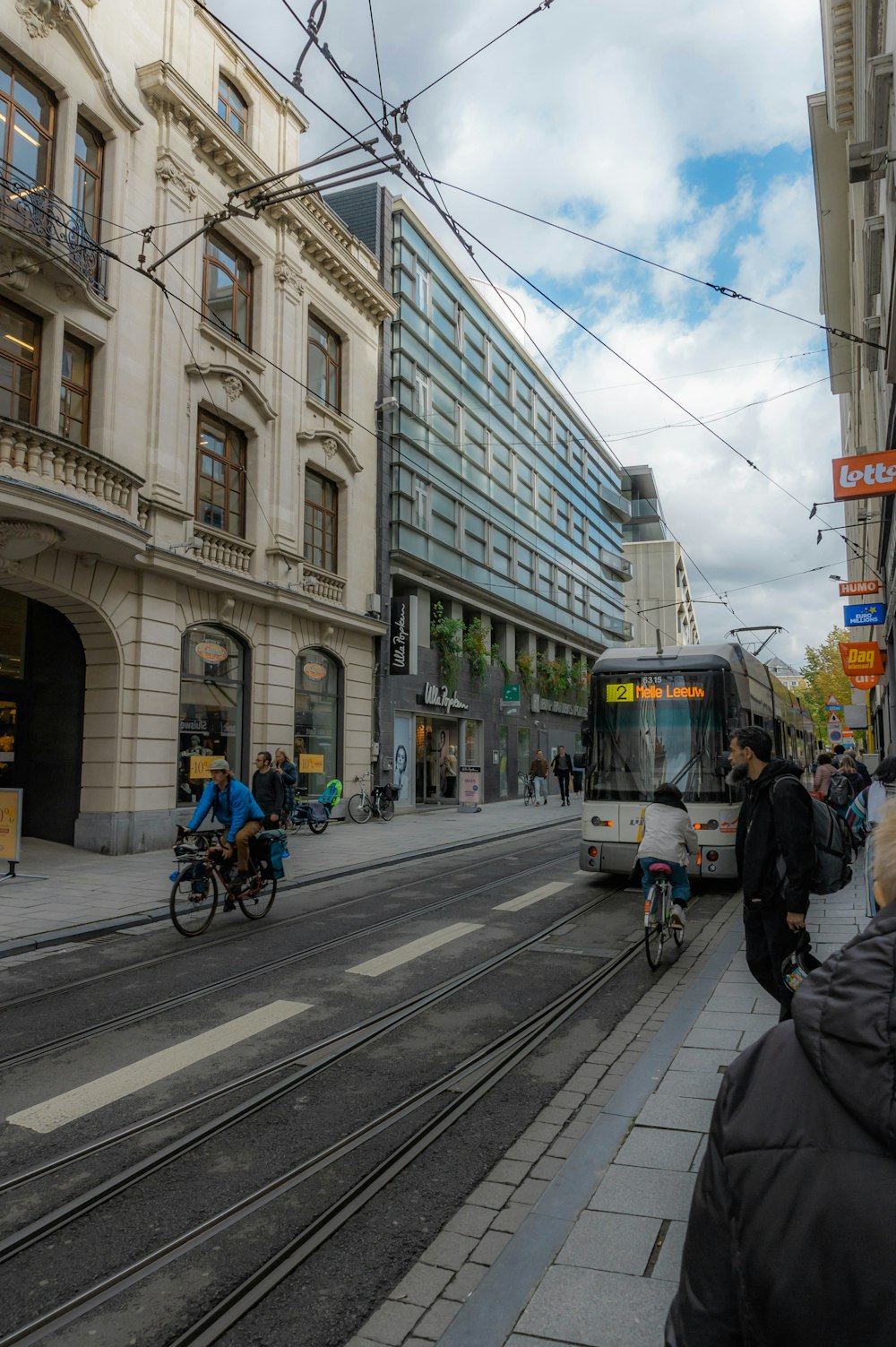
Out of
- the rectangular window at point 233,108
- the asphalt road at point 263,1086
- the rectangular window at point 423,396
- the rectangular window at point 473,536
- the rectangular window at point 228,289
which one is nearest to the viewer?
the asphalt road at point 263,1086

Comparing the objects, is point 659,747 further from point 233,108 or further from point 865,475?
point 233,108

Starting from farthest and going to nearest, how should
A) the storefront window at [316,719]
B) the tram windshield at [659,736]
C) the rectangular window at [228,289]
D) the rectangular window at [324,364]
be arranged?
the rectangular window at [324,364] < the storefront window at [316,719] < the rectangular window at [228,289] < the tram windshield at [659,736]

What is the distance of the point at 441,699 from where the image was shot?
26219mm

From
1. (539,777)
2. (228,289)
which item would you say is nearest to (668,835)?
(228,289)

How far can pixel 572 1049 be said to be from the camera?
5.48 meters

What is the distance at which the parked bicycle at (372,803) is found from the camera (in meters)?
21.2

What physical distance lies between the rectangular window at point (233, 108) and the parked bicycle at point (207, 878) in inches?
609

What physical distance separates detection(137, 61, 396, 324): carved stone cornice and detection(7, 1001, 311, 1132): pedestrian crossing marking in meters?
16.8

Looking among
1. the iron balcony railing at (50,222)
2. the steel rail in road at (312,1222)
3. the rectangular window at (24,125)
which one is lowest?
the steel rail in road at (312,1222)

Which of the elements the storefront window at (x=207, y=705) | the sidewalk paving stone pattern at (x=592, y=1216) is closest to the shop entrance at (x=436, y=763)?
the storefront window at (x=207, y=705)

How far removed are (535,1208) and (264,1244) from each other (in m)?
1.01

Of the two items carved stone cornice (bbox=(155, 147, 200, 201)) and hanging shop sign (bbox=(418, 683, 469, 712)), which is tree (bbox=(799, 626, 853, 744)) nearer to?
hanging shop sign (bbox=(418, 683, 469, 712))

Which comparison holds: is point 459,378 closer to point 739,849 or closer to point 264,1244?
point 739,849

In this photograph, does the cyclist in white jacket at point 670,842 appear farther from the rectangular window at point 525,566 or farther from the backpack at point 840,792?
the rectangular window at point 525,566
